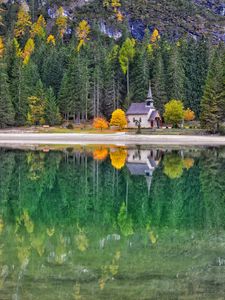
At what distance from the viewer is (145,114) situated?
88.7 m

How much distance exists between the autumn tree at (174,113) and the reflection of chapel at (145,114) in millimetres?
5727

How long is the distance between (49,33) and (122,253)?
150211 mm

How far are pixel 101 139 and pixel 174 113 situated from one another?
53.9ft

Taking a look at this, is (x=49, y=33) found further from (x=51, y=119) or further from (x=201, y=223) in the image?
(x=201, y=223)

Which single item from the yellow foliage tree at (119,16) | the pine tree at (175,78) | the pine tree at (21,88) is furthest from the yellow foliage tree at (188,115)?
the yellow foliage tree at (119,16)

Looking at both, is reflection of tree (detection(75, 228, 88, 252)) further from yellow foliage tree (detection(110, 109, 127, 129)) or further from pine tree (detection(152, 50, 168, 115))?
pine tree (detection(152, 50, 168, 115))

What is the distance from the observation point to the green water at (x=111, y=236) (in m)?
9.96

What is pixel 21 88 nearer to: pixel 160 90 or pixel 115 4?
pixel 160 90

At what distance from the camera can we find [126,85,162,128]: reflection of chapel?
8886cm

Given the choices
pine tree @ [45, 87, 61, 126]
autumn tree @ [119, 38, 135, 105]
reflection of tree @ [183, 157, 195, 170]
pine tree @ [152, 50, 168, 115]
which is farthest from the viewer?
autumn tree @ [119, 38, 135, 105]

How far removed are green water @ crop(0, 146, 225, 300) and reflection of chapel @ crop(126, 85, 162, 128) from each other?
5960 centimetres

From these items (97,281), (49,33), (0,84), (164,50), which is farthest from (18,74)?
(97,281)

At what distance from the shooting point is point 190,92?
94750 mm

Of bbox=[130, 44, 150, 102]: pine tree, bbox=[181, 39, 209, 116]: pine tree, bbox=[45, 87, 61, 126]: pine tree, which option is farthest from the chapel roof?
bbox=[45, 87, 61, 126]: pine tree
